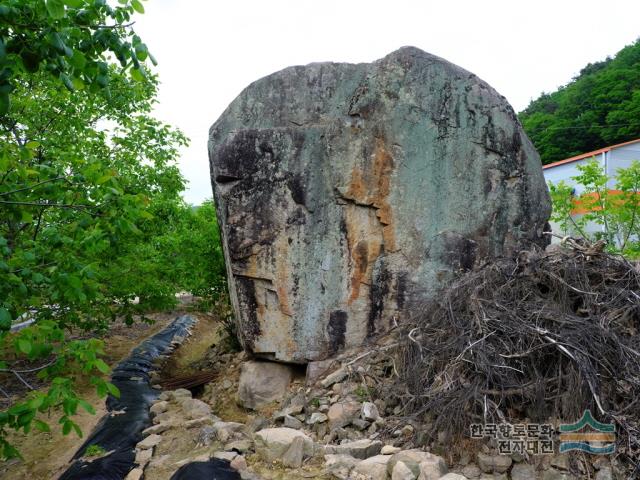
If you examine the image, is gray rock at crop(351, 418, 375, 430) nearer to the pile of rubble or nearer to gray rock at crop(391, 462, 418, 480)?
the pile of rubble

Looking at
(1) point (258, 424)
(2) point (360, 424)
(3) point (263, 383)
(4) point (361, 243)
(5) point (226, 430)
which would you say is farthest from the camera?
(3) point (263, 383)

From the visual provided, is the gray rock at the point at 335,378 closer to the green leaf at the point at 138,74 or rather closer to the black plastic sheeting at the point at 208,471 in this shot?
the black plastic sheeting at the point at 208,471

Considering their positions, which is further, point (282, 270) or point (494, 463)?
point (282, 270)

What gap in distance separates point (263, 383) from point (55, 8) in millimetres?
5180

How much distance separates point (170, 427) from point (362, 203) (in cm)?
326

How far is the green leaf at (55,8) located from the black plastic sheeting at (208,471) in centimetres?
333

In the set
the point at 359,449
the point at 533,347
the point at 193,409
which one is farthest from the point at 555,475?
the point at 193,409

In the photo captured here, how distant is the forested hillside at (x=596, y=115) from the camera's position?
22.8 meters

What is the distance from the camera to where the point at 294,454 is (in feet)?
13.5

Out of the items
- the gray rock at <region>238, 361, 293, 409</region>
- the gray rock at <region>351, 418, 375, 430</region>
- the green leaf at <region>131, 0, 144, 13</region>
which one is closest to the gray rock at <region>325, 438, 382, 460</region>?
the gray rock at <region>351, 418, 375, 430</region>

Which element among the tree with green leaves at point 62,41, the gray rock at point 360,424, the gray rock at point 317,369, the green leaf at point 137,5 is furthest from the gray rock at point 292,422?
the green leaf at point 137,5

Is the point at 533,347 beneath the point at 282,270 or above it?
beneath

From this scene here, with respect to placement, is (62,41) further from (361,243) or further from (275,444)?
(361,243)

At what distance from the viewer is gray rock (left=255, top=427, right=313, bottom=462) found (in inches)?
164
